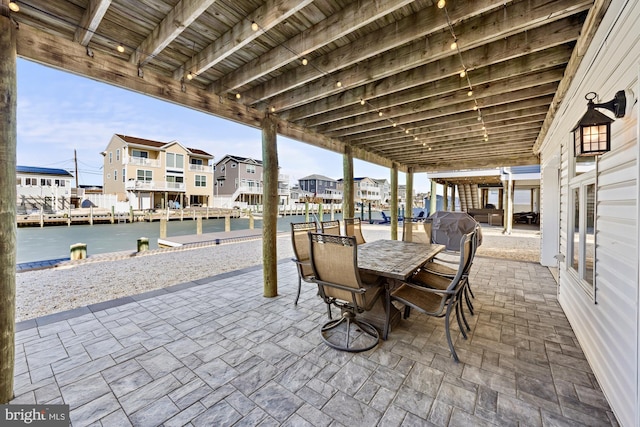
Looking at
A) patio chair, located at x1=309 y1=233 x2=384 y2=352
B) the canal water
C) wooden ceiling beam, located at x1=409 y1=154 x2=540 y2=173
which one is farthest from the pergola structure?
the canal water

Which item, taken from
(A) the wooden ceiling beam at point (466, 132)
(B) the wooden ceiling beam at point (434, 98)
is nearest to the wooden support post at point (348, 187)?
(A) the wooden ceiling beam at point (466, 132)

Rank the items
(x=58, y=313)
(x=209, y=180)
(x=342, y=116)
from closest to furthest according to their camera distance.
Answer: (x=58, y=313)
(x=342, y=116)
(x=209, y=180)

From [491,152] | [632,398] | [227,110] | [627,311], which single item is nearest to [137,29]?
[227,110]

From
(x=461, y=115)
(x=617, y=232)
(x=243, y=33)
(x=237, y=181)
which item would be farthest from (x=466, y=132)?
(x=237, y=181)

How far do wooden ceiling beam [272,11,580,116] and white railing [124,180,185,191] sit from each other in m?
21.6

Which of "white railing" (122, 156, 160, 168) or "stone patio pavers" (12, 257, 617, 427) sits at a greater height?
"white railing" (122, 156, 160, 168)

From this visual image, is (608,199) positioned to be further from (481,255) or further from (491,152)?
(491,152)

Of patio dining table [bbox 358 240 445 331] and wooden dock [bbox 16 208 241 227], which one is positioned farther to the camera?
wooden dock [bbox 16 208 241 227]

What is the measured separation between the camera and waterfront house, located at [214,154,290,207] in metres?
27.8

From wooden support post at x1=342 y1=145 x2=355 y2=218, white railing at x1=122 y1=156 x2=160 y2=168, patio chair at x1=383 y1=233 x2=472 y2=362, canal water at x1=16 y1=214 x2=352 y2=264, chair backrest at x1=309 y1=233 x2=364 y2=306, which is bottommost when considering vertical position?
canal water at x1=16 y1=214 x2=352 y2=264

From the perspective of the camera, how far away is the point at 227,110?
352cm

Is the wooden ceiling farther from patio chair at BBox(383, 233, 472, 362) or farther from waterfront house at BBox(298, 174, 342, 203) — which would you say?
waterfront house at BBox(298, 174, 342, 203)

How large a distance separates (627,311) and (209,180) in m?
27.2

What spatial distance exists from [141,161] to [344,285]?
23699 mm
